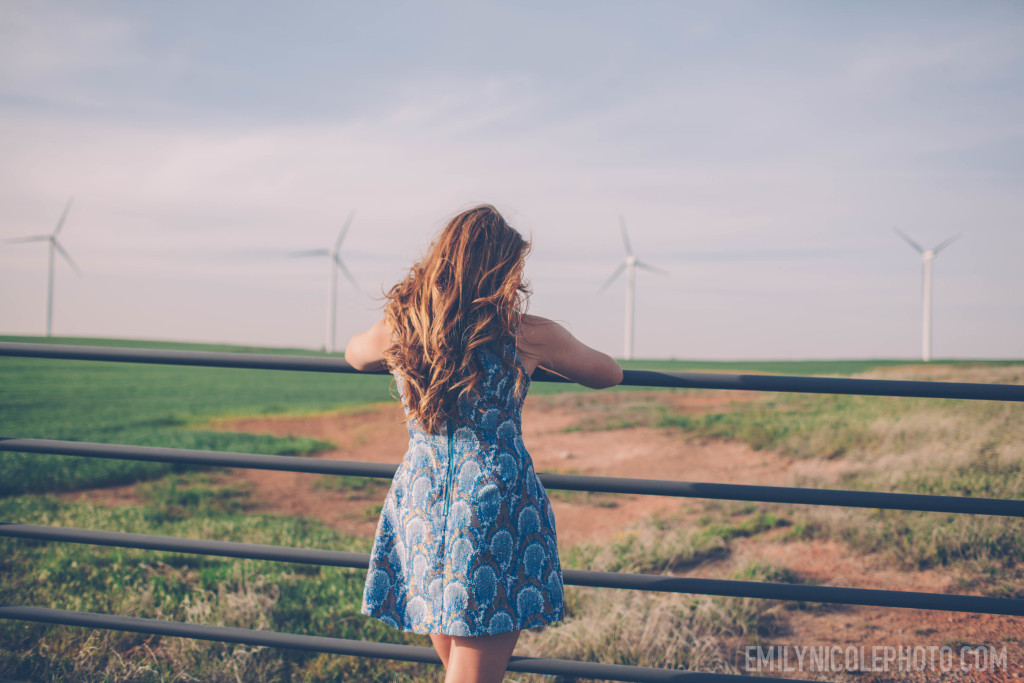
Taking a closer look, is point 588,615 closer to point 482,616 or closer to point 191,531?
point 482,616

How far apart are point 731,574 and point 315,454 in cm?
889

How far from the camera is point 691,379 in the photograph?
2035 mm

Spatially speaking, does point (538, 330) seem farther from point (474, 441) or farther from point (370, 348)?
point (370, 348)

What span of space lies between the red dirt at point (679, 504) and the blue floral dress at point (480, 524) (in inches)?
12.5

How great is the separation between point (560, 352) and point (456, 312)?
12.2 inches

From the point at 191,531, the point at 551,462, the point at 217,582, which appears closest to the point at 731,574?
the point at 217,582

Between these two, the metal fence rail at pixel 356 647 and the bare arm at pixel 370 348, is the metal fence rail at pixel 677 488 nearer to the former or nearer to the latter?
the bare arm at pixel 370 348

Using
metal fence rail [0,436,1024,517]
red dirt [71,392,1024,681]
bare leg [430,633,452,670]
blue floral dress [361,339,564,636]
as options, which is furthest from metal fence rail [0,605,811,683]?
red dirt [71,392,1024,681]

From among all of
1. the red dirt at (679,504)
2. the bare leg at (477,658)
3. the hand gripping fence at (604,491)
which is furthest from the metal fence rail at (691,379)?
the bare leg at (477,658)

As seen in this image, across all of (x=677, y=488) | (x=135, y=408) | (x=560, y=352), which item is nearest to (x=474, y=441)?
(x=560, y=352)

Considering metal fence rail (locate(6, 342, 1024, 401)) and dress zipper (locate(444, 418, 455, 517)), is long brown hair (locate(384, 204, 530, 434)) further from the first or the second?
metal fence rail (locate(6, 342, 1024, 401))

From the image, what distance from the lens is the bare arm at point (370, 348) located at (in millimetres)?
1880

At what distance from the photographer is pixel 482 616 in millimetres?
1741

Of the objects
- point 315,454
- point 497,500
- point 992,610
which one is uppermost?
point 497,500
